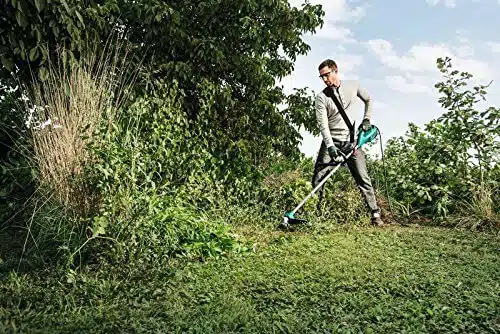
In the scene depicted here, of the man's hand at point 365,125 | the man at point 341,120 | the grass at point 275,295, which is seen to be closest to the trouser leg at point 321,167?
the man at point 341,120

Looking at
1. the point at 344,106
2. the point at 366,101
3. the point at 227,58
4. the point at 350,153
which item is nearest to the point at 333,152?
the point at 350,153

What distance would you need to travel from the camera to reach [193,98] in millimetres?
6691

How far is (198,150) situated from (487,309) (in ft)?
11.3

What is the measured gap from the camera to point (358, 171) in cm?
594

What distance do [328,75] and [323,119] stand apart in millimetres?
516

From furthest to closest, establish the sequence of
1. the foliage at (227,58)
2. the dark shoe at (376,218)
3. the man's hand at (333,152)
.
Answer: the foliage at (227,58), the dark shoe at (376,218), the man's hand at (333,152)

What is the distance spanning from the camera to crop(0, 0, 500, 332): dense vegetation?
3375 millimetres

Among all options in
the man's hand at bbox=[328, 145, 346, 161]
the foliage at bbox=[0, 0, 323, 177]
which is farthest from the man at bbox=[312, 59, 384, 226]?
the foliage at bbox=[0, 0, 323, 177]

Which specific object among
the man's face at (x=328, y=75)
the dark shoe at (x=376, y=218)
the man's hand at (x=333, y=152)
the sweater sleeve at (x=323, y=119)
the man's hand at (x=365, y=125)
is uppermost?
the man's face at (x=328, y=75)

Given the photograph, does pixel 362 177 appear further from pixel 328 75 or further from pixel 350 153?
pixel 328 75

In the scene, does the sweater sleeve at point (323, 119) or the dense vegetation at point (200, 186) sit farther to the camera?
the sweater sleeve at point (323, 119)

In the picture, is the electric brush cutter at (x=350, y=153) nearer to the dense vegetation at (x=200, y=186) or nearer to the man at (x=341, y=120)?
the man at (x=341, y=120)

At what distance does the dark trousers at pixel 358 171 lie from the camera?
5.94 metres

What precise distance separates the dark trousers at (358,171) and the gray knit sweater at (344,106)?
0.50 feet
